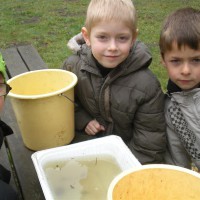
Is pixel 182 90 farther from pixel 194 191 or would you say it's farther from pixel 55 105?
pixel 194 191

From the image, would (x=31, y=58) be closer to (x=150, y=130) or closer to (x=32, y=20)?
(x=150, y=130)

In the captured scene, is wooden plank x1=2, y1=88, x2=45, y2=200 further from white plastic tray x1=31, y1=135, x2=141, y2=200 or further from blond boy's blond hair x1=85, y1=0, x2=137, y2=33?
blond boy's blond hair x1=85, y1=0, x2=137, y2=33

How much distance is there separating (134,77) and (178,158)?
539mm

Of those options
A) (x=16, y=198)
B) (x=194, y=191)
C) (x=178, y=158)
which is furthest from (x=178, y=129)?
(x=16, y=198)

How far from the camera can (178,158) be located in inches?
80.3

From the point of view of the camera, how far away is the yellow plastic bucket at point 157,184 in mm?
1210

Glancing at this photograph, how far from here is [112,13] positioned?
5.89 feet

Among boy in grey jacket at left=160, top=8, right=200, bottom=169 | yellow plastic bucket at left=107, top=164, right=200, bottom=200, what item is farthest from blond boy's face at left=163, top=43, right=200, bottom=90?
yellow plastic bucket at left=107, top=164, right=200, bottom=200

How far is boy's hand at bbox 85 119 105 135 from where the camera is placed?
2.00m

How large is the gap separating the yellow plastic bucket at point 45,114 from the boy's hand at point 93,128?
11 cm

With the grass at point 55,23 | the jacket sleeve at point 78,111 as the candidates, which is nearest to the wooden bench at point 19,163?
the jacket sleeve at point 78,111

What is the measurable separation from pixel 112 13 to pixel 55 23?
15.1 feet

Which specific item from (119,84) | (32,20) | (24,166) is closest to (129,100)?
(119,84)

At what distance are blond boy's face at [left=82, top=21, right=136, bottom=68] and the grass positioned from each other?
2.00 m
